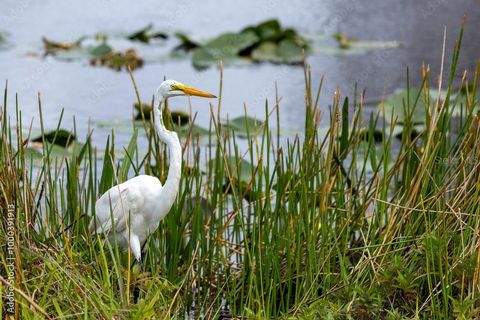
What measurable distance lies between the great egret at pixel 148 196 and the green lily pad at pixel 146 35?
21.4ft

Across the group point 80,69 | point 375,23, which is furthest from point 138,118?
point 375,23

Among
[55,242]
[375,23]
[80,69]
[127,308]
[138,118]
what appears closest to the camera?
[127,308]

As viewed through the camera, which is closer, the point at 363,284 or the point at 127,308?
the point at 127,308

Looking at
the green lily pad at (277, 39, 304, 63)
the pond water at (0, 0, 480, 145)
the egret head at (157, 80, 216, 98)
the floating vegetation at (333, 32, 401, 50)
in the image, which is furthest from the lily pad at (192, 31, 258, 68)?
the egret head at (157, 80, 216, 98)

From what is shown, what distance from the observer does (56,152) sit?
16.2 ft

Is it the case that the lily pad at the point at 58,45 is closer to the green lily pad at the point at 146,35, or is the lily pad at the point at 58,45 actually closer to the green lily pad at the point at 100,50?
the green lily pad at the point at 100,50

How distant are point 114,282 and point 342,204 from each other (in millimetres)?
898

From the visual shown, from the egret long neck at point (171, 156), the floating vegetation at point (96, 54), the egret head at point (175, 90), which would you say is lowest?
the floating vegetation at point (96, 54)

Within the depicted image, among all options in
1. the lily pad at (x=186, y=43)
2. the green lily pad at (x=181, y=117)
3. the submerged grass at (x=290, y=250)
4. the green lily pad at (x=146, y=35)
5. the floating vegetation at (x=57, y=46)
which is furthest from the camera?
the green lily pad at (x=146, y=35)

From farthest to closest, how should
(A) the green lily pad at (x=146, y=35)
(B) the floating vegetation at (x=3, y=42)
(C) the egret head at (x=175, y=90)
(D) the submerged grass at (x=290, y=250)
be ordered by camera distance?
(A) the green lily pad at (x=146, y=35) → (B) the floating vegetation at (x=3, y=42) → (C) the egret head at (x=175, y=90) → (D) the submerged grass at (x=290, y=250)

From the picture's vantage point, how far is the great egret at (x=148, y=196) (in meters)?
3.27


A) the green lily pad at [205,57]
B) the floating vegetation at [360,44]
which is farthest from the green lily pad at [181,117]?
the floating vegetation at [360,44]

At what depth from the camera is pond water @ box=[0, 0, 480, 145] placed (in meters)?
7.42

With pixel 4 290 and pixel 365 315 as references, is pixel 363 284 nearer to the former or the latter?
pixel 365 315
